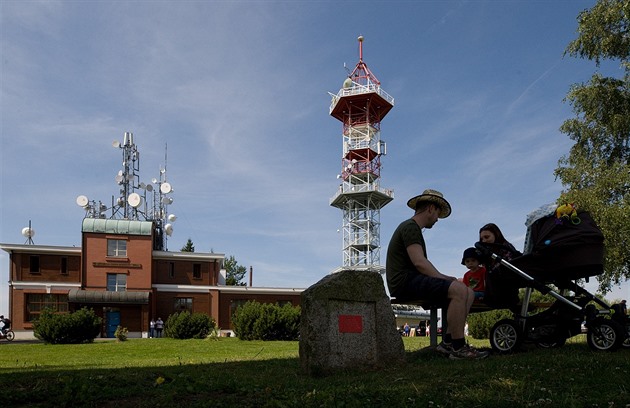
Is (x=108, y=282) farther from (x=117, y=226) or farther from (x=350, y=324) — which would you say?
(x=350, y=324)

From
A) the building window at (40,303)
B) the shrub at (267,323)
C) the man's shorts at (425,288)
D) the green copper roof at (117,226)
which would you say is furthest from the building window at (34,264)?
the man's shorts at (425,288)

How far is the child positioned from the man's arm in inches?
39.4

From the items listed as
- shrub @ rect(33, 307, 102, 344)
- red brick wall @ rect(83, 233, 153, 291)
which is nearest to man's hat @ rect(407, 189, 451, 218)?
shrub @ rect(33, 307, 102, 344)

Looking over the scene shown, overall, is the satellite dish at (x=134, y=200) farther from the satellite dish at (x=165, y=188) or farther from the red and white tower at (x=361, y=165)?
the red and white tower at (x=361, y=165)

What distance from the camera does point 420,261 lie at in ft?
22.2

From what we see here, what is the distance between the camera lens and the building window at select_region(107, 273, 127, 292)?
43.0m

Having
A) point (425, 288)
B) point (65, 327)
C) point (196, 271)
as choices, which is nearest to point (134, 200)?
point (196, 271)

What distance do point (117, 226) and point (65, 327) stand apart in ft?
63.6

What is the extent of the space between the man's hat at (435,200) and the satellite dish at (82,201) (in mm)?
43867

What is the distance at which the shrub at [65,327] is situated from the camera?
25266 mm

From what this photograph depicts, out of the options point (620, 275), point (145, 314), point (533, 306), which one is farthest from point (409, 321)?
point (533, 306)

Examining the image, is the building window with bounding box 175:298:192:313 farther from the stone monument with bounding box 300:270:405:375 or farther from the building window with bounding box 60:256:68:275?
the stone monument with bounding box 300:270:405:375

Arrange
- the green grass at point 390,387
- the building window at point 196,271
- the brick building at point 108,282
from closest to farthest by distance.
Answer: the green grass at point 390,387, the brick building at point 108,282, the building window at point 196,271

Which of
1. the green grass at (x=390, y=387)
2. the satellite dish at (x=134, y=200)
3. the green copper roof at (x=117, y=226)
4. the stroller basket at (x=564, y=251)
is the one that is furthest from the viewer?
the satellite dish at (x=134, y=200)
